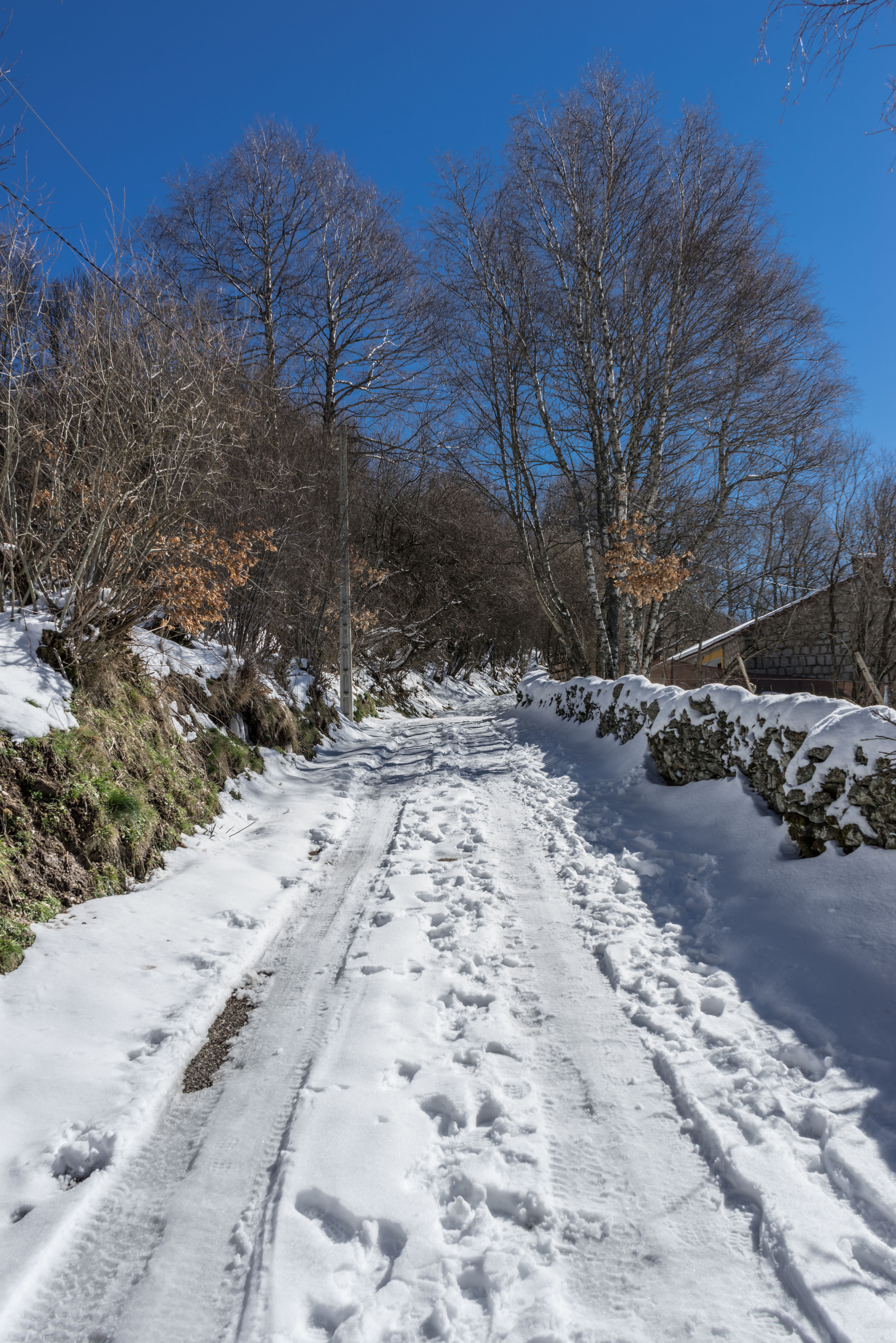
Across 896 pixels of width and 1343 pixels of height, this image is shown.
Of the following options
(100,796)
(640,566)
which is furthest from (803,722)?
(640,566)

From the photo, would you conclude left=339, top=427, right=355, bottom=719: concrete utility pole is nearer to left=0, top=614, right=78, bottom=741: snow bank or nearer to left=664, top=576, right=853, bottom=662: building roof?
left=664, top=576, right=853, bottom=662: building roof

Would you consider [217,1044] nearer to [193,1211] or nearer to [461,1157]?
[193,1211]

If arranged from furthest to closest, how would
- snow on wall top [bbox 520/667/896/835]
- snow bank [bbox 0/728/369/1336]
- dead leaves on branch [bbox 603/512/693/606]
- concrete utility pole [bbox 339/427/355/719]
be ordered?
concrete utility pole [bbox 339/427/355/719] → dead leaves on branch [bbox 603/512/693/606] → snow on wall top [bbox 520/667/896/835] → snow bank [bbox 0/728/369/1336]

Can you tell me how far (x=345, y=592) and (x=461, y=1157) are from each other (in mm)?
12245

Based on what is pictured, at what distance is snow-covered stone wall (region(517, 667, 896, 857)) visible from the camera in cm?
365

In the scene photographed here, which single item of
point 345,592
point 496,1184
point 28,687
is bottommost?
point 496,1184

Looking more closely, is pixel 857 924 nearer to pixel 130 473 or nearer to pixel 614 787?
pixel 614 787

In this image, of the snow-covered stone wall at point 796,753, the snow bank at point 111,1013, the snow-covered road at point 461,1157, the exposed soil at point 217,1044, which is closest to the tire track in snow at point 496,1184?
the snow-covered road at point 461,1157

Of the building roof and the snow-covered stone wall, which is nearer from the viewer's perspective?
the snow-covered stone wall

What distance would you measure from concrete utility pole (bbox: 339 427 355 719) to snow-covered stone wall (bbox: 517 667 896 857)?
7732mm

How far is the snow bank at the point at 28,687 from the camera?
4055 mm

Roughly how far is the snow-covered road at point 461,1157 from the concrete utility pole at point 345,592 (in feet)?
32.3

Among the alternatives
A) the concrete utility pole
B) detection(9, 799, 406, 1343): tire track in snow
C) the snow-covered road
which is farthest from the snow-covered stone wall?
the concrete utility pole

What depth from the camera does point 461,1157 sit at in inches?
86.1
